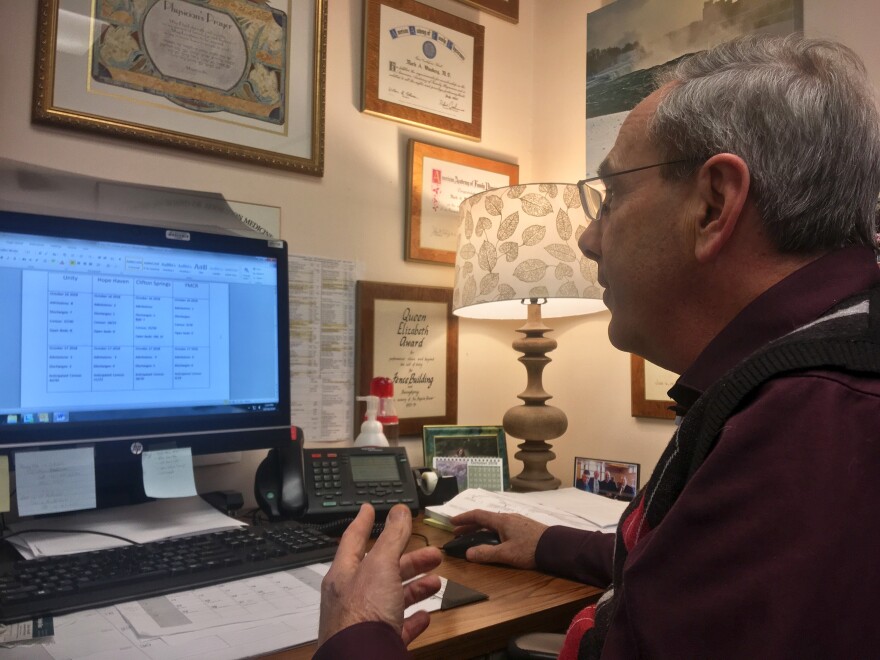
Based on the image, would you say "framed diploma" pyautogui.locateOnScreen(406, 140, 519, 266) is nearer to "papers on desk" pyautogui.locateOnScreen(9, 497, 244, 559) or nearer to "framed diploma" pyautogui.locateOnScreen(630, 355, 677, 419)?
"framed diploma" pyautogui.locateOnScreen(630, 355, 677, 419)

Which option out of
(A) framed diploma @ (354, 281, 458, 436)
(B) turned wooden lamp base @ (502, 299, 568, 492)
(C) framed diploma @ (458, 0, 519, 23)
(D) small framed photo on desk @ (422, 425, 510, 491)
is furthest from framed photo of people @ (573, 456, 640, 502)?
(C) framed diploma @ (458, 0, 519, 23)

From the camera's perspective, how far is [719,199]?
0.69 meters

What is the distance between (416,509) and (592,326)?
0.75 m

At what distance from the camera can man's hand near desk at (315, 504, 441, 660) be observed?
0.60 metres

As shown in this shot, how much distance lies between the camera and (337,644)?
593mm

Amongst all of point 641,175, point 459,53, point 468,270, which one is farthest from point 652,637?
point 459,53

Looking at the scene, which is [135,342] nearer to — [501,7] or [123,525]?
[123,525]

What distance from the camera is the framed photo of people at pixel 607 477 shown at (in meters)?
1.51

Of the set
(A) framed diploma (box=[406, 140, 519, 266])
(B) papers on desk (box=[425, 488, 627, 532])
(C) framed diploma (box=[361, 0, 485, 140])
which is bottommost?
(B) papers on desk (box=[425, 488, 627, 532])

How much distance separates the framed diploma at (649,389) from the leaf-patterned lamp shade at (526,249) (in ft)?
0.77

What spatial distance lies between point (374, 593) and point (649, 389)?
112 cm

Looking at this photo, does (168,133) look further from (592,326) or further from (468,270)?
(592,326)

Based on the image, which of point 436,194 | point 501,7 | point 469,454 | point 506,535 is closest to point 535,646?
point 506,535

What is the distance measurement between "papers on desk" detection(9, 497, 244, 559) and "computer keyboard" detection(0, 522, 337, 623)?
63mm
